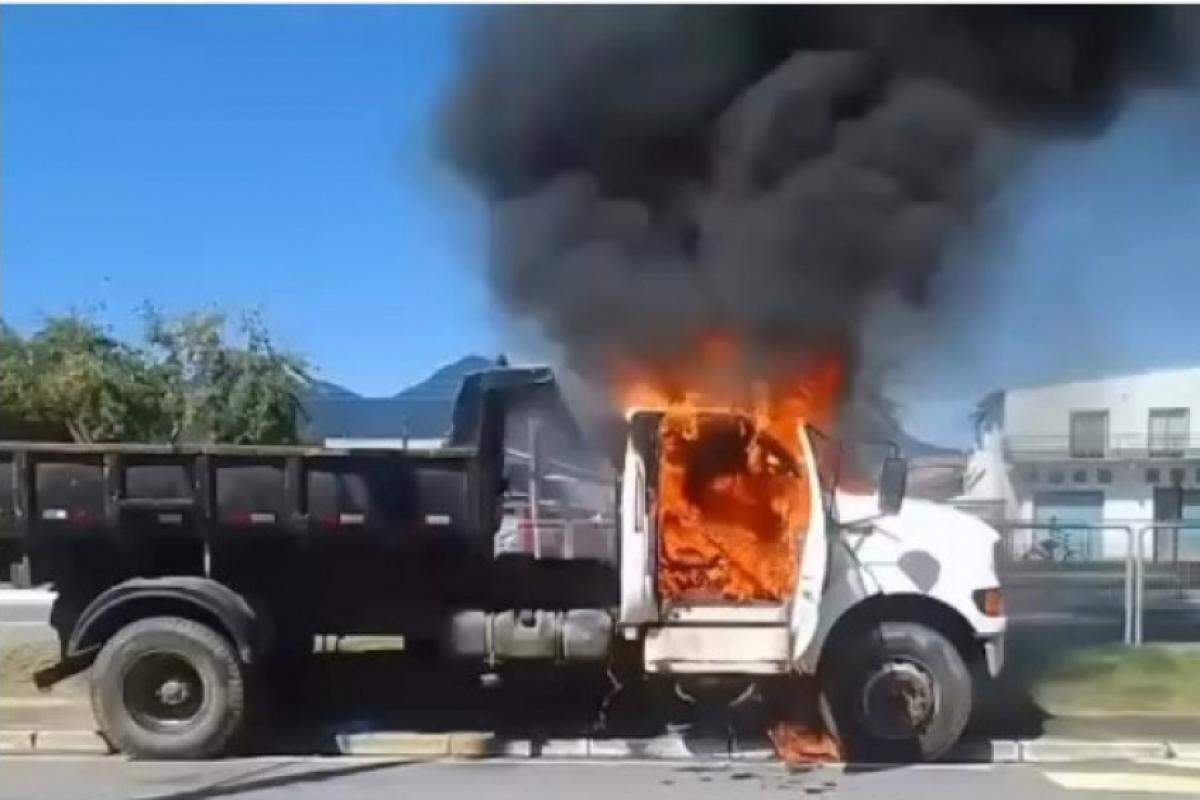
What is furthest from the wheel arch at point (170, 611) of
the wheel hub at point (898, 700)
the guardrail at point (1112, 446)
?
the guardrail at point (1112, 446)

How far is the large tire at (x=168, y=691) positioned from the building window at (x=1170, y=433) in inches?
374

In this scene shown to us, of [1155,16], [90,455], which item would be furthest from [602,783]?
[1155,16]

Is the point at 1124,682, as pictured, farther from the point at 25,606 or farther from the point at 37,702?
the point at 25,606

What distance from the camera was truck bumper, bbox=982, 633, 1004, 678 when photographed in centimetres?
775

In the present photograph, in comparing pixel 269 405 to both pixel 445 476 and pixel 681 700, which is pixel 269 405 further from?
Result: pixel 681 700

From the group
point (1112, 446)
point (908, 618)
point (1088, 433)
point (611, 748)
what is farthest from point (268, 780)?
point (1112, 446)

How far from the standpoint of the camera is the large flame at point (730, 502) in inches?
307

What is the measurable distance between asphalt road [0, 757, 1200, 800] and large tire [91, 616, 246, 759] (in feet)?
0.43

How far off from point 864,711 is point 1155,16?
518 cm

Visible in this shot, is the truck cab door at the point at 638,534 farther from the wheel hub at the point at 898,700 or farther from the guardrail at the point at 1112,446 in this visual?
the guardrail at the point at 1112,446

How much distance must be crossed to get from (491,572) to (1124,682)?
435cm

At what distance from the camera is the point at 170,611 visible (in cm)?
796

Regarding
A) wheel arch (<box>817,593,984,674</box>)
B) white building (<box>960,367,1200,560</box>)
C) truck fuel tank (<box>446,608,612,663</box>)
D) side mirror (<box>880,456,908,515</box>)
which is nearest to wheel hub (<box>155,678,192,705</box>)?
truck fuel tank (<box>446,608,612,663</box>)

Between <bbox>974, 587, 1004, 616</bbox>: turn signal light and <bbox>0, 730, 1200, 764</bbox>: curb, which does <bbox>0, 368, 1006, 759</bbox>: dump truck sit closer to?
<bbox>974, 587, 1004, 616</bbox>: turn signal light
